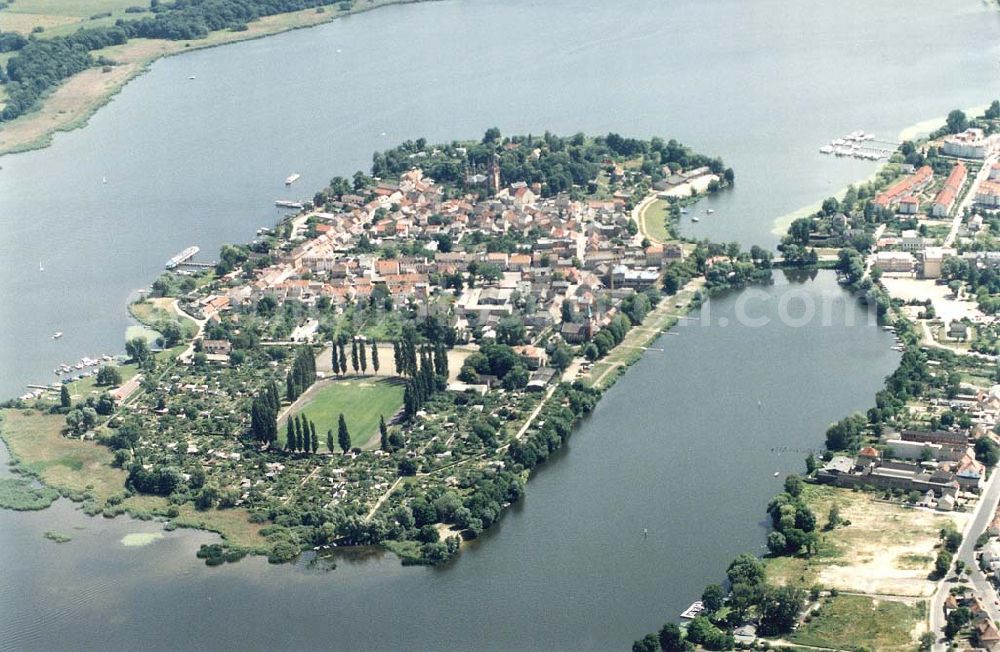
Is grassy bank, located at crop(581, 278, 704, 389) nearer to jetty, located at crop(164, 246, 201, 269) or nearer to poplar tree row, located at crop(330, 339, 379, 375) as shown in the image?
poplar tree row, located at crop(330, 339, 379, 375)

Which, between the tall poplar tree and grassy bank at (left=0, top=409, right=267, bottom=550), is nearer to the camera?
grassy bank at (left=0, top=409, right=267, bottom=550)

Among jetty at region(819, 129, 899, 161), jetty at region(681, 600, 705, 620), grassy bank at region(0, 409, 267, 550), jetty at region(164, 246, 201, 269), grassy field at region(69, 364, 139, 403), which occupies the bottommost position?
jetty at region(681, 600, 705, 620)

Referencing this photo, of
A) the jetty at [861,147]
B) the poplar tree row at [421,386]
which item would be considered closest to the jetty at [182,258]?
the poplar tree row at [421,386]

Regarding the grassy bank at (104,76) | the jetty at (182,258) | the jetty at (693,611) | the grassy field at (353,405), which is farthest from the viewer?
the grassy bank at (104,76)

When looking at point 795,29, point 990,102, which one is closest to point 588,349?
point 990,102

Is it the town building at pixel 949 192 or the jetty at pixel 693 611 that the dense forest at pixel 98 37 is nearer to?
the town building at pixel 949 192

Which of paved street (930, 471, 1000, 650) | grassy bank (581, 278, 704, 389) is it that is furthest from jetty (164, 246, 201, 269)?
paved street (930, 471, 1000, 650)

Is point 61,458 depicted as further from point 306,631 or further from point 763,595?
point 763,595
